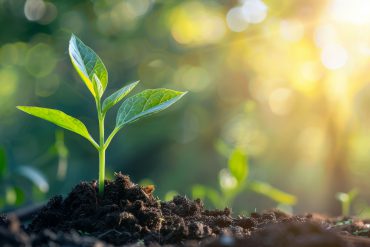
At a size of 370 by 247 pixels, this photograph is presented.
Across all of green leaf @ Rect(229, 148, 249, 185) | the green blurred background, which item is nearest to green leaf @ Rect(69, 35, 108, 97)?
green leaf @ Rect(229, 148, 249, 185)

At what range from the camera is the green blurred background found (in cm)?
941

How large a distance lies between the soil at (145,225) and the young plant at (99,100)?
9 centimetres

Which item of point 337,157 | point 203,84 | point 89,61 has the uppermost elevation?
point 203,84

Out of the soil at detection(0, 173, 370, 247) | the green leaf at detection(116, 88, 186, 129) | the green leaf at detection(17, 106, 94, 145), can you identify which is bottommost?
the soil at detection(0, 173, 370, 247)

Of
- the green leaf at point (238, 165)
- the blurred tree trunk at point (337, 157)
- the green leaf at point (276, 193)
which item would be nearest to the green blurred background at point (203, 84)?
the blurred tree trunk at point (337, 157)

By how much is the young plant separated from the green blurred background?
700 cm

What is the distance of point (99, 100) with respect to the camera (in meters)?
1.62

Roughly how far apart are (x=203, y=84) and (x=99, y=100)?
36.5ft

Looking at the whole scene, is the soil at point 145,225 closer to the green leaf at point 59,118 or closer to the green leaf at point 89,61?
the green leaf at point 59,118

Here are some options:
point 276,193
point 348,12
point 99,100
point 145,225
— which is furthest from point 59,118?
point 348,12

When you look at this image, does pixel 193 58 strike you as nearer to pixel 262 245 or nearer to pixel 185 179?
pixel 185 179

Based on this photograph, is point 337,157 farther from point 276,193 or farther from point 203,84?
point 276,193

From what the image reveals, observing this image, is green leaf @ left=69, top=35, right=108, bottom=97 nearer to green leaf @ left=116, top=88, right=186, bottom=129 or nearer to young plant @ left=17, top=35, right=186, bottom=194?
young plant @ left=17, top=35, right=186, bottom=194

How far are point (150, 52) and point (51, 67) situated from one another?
290 cm
